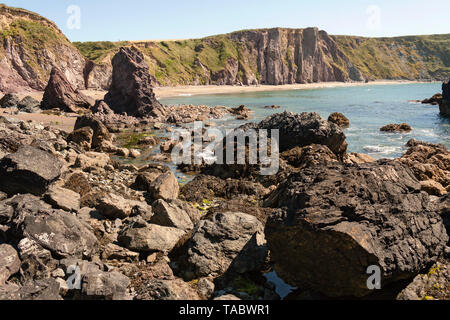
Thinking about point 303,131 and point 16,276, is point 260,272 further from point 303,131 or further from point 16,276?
point 303,131

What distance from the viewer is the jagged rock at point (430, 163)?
14.9 meters

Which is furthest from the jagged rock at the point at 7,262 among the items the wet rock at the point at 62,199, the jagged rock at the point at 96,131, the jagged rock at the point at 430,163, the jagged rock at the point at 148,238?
the jagged rock at the point at 96,131

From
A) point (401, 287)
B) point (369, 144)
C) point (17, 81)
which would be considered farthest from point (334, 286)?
point (17, 81)

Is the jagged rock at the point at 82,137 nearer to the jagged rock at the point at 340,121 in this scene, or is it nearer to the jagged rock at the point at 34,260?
the jagged rock at the point at 34,260

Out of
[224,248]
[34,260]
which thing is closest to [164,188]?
[224,248]

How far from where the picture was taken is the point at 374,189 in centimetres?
607

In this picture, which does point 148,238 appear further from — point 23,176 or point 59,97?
point 59,97

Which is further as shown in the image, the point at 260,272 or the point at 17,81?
the point at 17,81

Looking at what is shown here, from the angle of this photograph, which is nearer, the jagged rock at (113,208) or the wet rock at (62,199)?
the wet rock at (62,199)

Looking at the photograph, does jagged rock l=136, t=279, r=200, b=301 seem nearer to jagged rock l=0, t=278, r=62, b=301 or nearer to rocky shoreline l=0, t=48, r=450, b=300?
rocky shoreline l=0, t=48, r=450, b=300

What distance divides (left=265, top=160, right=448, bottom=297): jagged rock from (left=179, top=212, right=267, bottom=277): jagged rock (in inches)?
38.3

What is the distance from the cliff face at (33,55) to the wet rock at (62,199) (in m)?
58.9

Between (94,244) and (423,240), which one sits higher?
(423,240)

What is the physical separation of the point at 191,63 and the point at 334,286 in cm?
14219
